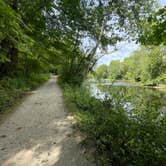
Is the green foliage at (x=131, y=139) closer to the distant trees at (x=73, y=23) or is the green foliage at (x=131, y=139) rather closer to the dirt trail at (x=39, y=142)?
the dirt trail at (x=39, y=142)

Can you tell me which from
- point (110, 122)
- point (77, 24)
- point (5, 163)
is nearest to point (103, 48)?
point (77, 24)

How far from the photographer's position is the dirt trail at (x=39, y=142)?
355 centimetres

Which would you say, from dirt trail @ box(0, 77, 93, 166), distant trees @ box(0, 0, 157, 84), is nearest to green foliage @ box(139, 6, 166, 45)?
dirt trail @ box(0, 77, 93, 166)

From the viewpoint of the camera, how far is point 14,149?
3.98 m

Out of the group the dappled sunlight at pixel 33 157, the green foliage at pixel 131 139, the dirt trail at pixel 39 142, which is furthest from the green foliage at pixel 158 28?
the dappled sunlight at pixel 33 157

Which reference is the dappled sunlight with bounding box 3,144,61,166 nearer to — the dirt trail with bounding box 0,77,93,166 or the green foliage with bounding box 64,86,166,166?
the dirt trail with bounding box 0,77,93,166

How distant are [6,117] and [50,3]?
7.02 metres

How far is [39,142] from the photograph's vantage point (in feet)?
14.3

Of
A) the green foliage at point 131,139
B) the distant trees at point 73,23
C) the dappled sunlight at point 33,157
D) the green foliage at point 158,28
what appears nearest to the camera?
the green foliage at point 131,139

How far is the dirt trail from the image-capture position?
355cm

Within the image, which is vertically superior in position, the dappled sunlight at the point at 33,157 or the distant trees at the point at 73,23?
the distant trees at the point at 73,23

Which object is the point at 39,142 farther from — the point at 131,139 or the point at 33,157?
the point at 131,139

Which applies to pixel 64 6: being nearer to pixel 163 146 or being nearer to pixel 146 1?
pixel 146 1

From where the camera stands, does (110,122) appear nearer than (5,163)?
No
